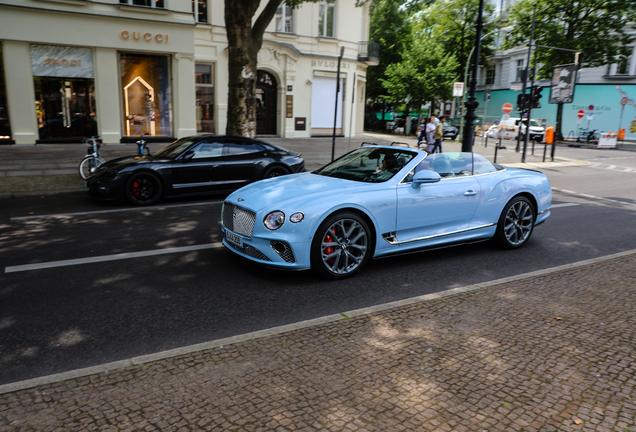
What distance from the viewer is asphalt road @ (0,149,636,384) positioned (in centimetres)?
399

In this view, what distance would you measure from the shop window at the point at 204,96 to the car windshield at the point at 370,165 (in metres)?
18.8

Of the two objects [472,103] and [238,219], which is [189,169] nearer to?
[238,219]

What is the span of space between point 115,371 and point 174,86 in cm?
2054

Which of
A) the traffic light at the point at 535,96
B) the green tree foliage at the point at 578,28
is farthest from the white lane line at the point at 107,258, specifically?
the green tree foliage at the point at 578,28

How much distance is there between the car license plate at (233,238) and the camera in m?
5.52

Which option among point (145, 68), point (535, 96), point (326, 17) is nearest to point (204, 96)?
point (145, 68)

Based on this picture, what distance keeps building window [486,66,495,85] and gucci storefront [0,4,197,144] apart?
1894 inches

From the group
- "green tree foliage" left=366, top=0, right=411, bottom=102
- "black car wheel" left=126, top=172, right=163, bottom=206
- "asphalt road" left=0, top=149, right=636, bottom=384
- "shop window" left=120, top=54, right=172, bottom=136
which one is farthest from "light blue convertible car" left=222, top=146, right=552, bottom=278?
"green tree foliage" left=366, top=0, right=411, bottom=102

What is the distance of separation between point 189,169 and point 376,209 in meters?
5.79

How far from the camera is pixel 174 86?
22031mm

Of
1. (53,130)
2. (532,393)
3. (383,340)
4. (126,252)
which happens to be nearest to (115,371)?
(383,340)

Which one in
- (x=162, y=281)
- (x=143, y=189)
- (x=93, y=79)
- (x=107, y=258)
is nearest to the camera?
(x=162, y=281)

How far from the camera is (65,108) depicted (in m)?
19.8

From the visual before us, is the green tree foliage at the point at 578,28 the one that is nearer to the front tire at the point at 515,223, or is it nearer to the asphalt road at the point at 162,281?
the asphalt road at the point at 162,281
